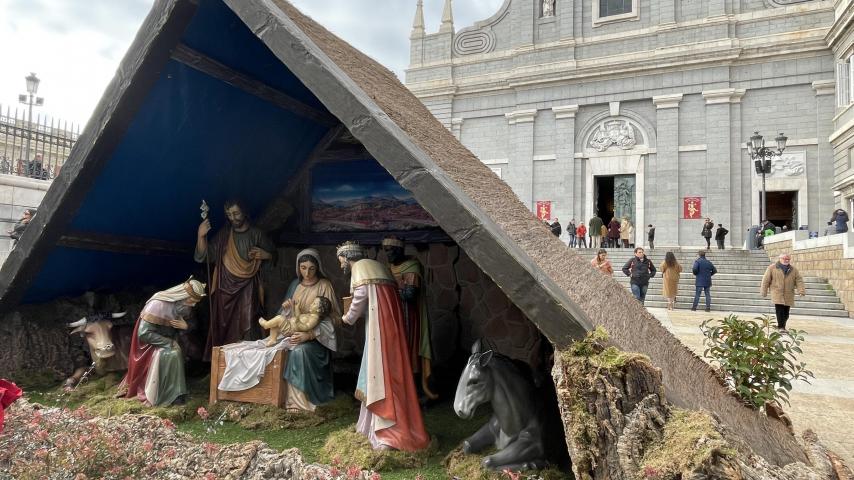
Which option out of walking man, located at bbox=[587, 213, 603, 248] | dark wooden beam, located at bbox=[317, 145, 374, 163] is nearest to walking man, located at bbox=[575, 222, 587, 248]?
walking man, located at bbox=[587, 213, 603, 248]

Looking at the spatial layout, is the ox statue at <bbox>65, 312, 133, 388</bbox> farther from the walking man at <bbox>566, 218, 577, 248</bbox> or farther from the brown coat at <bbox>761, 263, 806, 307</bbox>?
the walking man at <bbox>566, 218, 577, 248</bbox>

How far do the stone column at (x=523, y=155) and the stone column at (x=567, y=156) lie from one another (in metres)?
1.19

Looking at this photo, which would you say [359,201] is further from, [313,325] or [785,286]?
[785,286]

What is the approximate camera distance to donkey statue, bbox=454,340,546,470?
3.08m

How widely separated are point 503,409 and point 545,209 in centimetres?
2120

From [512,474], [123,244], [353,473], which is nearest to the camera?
[512,474]

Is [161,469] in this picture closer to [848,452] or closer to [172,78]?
[172,78]

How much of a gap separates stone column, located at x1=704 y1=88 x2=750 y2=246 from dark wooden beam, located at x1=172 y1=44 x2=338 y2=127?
1938 centimetres

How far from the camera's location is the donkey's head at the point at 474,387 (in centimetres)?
307

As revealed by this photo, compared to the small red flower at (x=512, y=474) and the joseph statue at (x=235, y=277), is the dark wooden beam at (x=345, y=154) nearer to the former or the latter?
the joseph statue at (x=235, y=277)

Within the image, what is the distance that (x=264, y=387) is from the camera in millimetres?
4414

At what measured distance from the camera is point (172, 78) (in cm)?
461

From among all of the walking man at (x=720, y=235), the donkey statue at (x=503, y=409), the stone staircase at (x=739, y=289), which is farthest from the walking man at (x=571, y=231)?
the donkey statue at (x=503, y=409)

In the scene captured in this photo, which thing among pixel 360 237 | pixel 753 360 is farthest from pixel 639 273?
pixel 753 360
